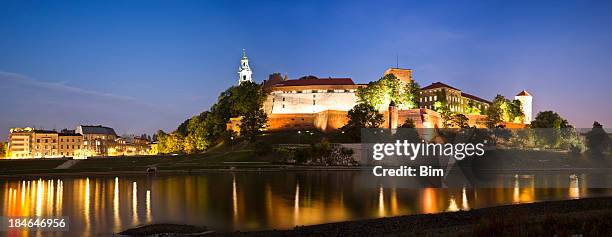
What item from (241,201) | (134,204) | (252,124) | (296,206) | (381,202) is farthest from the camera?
(252,124)

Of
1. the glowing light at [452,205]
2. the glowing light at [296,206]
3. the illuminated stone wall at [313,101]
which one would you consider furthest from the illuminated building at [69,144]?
the glowing light at [452,205]

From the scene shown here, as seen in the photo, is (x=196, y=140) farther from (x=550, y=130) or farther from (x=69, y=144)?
(x=550, y=130)

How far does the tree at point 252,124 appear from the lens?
86.2m

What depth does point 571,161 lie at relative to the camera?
76.4 metres

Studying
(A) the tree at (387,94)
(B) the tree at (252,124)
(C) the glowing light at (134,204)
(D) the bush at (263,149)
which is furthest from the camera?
(A) the tree at (387,94)

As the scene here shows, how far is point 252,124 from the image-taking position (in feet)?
286

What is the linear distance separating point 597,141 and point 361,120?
38410mm

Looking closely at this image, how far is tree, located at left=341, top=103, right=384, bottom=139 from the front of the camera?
8050 cm

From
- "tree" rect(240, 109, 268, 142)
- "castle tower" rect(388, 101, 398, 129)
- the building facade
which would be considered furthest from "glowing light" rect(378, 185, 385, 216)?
the building facade

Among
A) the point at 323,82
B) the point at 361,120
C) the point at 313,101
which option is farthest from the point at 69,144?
the point at 361,120

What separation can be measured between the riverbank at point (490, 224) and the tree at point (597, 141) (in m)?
60.9

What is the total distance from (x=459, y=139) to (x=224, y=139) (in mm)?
42176

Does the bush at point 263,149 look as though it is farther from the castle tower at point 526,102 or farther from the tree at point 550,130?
the castle tower at point 526,102

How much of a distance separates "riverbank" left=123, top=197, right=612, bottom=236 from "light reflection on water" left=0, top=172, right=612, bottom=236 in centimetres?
375
